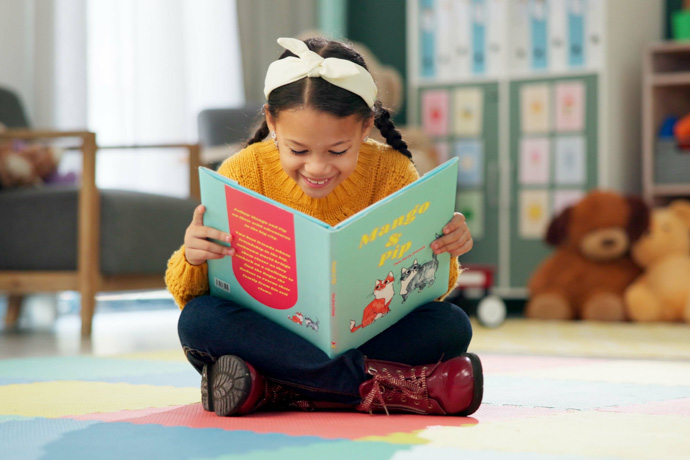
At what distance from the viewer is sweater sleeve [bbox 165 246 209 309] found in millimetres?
1155

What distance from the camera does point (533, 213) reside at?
3.31 meters

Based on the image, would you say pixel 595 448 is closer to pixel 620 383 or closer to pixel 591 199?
pixel 620 383

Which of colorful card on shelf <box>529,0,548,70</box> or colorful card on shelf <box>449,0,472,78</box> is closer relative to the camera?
colorful card on shelf <box>529,0,548,70</box>

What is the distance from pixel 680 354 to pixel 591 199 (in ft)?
3.72

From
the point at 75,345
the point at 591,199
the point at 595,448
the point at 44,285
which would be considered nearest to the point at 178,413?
the point at 595,448

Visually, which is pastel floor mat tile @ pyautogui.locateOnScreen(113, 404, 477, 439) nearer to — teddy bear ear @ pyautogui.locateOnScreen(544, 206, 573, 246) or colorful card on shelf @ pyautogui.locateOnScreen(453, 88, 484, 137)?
teddy bear ear @ pyautogui.locateOnScreen(544, 206, 573, 246)

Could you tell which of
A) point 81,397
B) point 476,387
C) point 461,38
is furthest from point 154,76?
point 476,387

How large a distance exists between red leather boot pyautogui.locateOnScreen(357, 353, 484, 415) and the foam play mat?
0.02 meters

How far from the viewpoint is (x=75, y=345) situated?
2133 millimetres

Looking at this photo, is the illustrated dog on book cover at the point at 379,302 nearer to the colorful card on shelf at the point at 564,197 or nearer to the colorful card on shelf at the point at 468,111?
the colorful card on shelf at the point at 564,197

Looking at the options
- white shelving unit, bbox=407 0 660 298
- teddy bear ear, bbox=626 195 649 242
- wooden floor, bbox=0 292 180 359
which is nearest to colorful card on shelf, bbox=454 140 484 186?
white shelving unit, bbox=407 0 660 298

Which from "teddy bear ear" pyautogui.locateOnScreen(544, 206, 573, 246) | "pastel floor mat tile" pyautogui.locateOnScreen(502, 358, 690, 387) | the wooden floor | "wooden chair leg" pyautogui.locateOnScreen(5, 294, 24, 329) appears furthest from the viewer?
"teddy bear ear" pyautogui.locateOnScreen(544, 206, 573, 246)

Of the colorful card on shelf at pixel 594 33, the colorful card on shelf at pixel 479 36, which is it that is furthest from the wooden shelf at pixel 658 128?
the colorful card on shelf at pixel 479 36

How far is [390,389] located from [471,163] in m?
2.40
